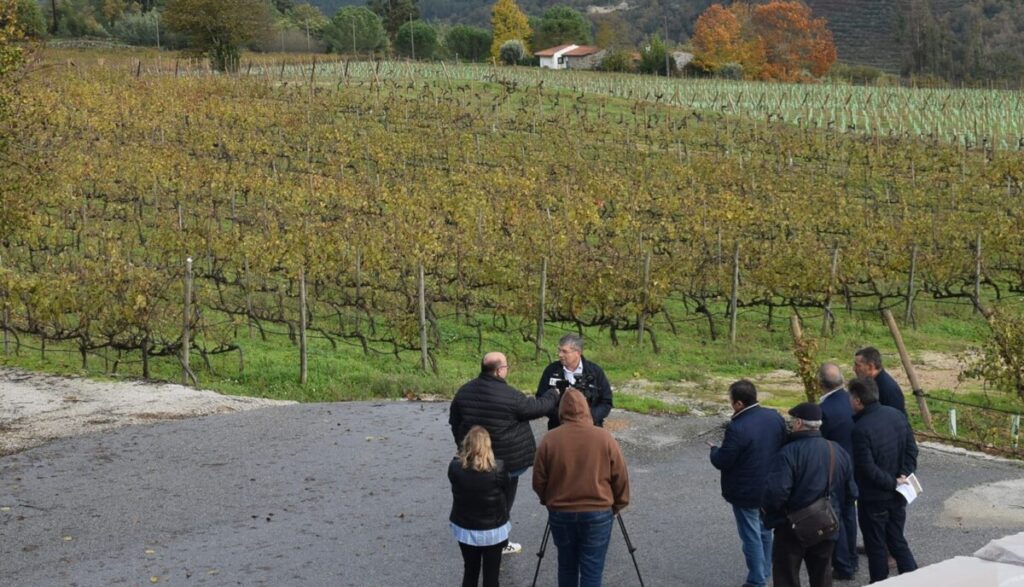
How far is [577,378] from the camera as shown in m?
8.95

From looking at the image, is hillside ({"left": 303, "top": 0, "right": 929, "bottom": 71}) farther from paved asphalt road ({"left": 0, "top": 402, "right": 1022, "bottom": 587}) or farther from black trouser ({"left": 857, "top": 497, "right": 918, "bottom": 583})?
black trouser ({"left": 857, "top": 497, "right": 918, "bottom": 583})

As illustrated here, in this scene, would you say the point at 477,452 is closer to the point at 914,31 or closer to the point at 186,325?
the point at 186,325

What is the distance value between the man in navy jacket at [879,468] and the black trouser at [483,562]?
258cm

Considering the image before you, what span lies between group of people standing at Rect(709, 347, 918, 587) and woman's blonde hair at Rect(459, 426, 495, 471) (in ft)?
5.03

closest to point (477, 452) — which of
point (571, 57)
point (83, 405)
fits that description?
point (83, 405)

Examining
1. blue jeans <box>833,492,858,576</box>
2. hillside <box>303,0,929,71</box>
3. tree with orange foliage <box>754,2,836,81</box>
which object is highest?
hillside <box>303,0,929,71</box>

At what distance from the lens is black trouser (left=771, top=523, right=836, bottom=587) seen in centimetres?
739

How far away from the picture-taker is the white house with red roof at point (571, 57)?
9394cm

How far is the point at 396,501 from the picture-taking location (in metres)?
10.7

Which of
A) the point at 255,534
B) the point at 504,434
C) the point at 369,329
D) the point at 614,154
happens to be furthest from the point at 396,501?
the point at 614,154

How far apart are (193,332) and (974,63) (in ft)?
339

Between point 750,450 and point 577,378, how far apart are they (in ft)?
5.68

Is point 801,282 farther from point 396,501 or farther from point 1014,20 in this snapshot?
point 1014,20

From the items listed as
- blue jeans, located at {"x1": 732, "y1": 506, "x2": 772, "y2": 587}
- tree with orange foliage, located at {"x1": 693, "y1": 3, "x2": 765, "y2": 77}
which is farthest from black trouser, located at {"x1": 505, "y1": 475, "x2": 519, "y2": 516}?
tree with orange foliage, located at {"x1": 693, "y1": 3, "x2": 765, "y2": 77}
